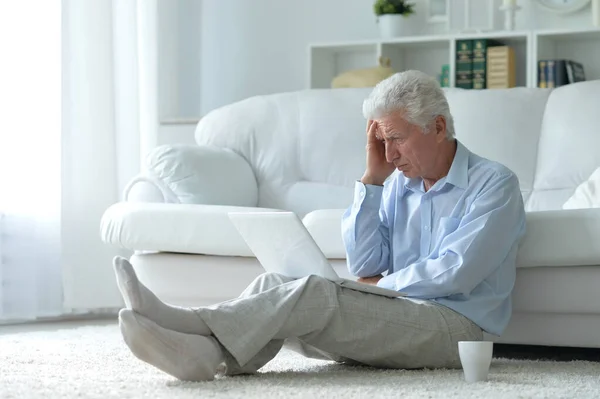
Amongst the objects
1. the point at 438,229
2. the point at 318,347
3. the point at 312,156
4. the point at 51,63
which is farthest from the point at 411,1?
the point at 318,347

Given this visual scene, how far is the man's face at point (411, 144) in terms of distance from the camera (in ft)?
7.69

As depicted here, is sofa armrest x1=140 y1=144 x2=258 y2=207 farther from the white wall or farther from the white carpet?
the white wall

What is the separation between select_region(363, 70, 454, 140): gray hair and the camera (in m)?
2.32

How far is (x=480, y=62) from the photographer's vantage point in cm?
439

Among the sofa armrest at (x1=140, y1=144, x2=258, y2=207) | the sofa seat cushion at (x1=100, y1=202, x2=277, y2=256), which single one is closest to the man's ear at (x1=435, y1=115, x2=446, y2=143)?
the sofa seat cushion at (x1=100, y1=202, x2=277, y2=256)

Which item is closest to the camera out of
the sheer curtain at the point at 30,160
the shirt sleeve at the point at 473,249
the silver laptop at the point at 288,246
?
the silver laptop at the point at 288,246

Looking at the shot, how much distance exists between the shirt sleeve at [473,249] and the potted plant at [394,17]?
2.36 meters

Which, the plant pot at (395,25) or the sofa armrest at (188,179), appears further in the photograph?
the plant pot at (395,25)

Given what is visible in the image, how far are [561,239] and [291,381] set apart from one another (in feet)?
2.79

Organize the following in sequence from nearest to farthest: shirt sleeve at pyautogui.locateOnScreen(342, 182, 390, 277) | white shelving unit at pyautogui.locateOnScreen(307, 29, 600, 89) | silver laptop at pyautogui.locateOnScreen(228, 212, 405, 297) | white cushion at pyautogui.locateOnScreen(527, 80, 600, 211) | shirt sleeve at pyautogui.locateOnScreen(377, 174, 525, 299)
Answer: silver laptop at pyautogui.locateOnScreen(228, 212, 405, 297) → shirt sleeve at pyautogui.locateOnScreen(377, 174, 525, 299) → shirt sleeve at pyautogui.locateOnScreen(342, 182, 390, 277) → white cushion at pyautogui.locateOnScreen(527, 80, 600, 211) → white shelving unit at pyautogui.locateOnScreen(307, 29, 600, 89)

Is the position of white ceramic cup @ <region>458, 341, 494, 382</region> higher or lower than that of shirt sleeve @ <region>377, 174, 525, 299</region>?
lower

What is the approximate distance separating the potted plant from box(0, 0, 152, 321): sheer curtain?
45.5 inches

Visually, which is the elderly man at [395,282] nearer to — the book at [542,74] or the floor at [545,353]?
the floor at [545,353]

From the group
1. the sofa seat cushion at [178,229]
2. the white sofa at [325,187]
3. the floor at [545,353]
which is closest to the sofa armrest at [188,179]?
the white sofa at [325,187]
